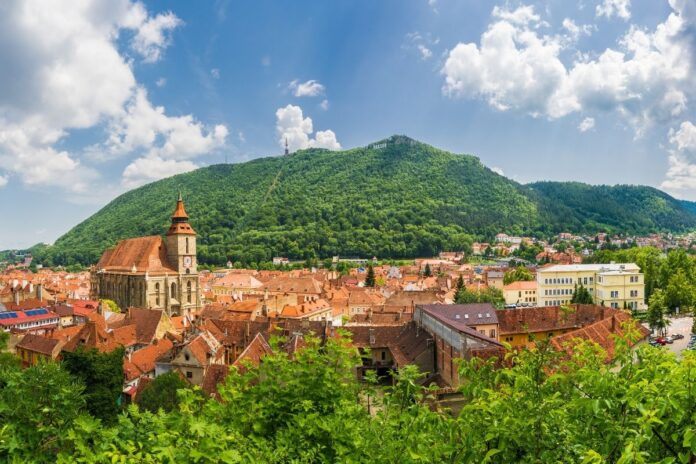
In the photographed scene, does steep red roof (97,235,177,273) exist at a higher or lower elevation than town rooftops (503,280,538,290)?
higher

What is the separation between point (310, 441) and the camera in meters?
7.59

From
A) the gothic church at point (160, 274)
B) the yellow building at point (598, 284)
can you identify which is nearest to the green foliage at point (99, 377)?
the gothic church at point (160, 274)

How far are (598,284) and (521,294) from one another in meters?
13.6

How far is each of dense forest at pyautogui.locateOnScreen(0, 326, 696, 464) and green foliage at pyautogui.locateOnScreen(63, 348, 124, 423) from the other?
1808cm

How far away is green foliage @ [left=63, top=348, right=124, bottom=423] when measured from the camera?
2497 centimetres

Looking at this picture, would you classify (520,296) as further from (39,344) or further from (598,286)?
(39,344)

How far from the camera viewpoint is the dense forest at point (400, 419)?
188 inches

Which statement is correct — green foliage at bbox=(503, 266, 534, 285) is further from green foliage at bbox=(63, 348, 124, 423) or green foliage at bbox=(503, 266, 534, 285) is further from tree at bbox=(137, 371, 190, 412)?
green foliage at bbox=(63, 348, 124, 423)

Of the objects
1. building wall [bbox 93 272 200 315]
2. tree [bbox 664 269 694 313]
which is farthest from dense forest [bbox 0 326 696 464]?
tree [bbox 664 269 694 313]

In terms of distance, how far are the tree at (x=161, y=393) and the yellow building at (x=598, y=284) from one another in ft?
184

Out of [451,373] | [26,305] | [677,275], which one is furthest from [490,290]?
[26,305]

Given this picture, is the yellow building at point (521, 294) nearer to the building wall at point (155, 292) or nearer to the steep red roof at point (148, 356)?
the building wall at point (155, 292)

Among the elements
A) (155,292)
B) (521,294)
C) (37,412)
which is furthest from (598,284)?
(37,412)

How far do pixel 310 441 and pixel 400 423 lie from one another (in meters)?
1.38
